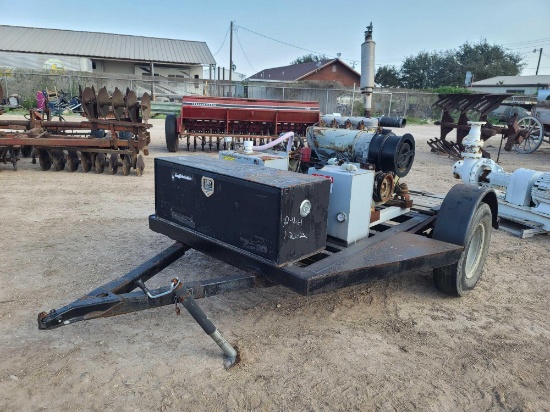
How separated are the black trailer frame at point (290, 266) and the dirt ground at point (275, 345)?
341 mm

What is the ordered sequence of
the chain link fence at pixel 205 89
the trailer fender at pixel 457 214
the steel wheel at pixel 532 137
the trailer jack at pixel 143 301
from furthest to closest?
the chain link fence at pixel 205 89
the steel wheel at pixel 532 137
the trailer fender at pixel 457 214
the trailer jack at pixel 143 301

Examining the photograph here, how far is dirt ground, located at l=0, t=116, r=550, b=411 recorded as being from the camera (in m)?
2.36

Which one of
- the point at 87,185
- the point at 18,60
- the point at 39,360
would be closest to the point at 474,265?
the point at 39,360

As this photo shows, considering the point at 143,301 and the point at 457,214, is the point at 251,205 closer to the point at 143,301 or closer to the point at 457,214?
the point at 143,301

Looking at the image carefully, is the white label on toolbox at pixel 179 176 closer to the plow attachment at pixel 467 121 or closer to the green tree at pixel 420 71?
the plow attachment at pixel 467 121

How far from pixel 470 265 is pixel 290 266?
203cm

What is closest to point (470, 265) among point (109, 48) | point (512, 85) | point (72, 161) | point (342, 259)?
point (342, 259)

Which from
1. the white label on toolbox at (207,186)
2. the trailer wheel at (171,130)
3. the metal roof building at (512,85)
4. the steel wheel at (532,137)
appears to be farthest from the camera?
the metal roof building at (512,85)

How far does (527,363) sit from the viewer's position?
2779 millimetres

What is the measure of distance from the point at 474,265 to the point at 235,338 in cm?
223

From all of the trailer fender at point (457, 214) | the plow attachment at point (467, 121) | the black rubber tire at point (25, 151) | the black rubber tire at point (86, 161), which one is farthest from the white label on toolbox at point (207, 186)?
the plow attachment at point (467, 121)

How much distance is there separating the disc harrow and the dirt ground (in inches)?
152

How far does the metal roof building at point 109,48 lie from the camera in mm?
34469

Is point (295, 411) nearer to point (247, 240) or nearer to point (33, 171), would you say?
point (247, 240)
